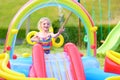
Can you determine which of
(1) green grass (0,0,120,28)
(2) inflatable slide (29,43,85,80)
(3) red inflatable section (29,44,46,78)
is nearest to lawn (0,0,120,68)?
(1) green grass (0,0,120,28)

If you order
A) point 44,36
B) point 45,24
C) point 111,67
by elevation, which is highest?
point 45,24

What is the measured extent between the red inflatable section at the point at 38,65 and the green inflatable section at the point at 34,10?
902mm

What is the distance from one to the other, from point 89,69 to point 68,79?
0.55m

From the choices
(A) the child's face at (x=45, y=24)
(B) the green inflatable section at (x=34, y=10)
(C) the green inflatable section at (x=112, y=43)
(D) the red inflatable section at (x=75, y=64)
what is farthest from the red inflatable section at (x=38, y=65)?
(C) the green inflatable section at (x=112, y=43)

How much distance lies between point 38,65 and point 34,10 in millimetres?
1464

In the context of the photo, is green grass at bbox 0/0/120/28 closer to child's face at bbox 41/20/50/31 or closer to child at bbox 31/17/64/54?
child at bbox 31/17/64/54

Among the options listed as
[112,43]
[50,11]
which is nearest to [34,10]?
[112,43]

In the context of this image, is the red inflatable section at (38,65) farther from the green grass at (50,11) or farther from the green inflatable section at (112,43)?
the green grass at (50,11)

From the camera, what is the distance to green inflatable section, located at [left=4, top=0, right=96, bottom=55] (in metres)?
6.39

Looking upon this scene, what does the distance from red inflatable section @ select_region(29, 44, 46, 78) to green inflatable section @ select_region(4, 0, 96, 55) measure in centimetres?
90

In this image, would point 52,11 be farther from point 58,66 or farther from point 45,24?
point 58,66

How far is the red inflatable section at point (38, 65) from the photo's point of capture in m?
5.22

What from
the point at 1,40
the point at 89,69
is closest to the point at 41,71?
the point at 89,69

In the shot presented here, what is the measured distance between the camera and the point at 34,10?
6.48 m
